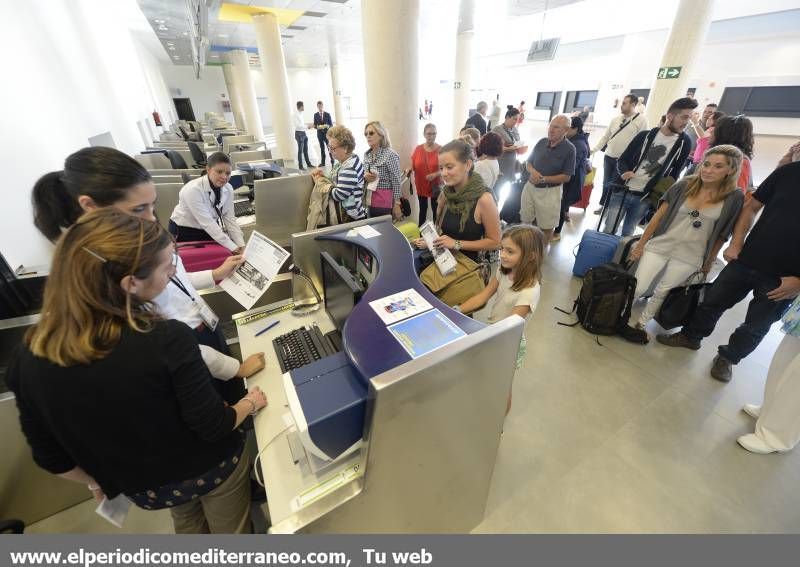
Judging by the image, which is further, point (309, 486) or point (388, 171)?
point (388, 171)

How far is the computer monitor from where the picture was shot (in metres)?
1.37

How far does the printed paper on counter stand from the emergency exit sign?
6729 mm

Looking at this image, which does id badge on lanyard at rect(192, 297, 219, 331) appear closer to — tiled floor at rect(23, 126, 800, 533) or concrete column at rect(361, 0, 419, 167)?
tiled floor at rect(23, 126, 800, 533)

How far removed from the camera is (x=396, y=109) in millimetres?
3611

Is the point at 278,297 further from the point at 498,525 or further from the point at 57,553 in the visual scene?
the point at 498,525

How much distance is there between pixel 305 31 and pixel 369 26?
8109 mm

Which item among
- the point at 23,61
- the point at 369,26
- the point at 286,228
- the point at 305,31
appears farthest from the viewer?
the point at 305,31

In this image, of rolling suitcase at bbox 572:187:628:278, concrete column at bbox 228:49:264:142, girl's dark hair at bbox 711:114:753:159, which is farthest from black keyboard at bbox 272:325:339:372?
concrete column at bbox 228:49:264:142

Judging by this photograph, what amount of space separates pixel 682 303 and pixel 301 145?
30.5ft

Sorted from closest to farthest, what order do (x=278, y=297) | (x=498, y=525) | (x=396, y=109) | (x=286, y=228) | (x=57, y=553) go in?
(x=57, y=553), (x=498, y=525), (x=278, y=297), (x=286, y=228), (x=396, y=109)

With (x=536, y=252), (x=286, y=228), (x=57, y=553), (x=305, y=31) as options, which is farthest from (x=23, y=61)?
(x=305, y=31)

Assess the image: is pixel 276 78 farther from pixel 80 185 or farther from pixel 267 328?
pixel 267 328

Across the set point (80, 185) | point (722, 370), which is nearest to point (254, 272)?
point (80, 185)

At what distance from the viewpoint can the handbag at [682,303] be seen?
2494mm
